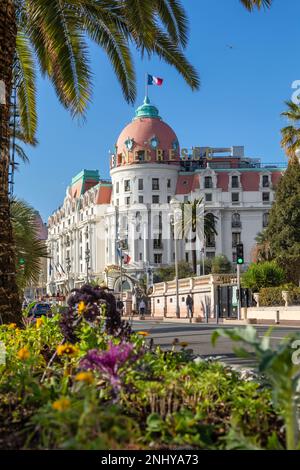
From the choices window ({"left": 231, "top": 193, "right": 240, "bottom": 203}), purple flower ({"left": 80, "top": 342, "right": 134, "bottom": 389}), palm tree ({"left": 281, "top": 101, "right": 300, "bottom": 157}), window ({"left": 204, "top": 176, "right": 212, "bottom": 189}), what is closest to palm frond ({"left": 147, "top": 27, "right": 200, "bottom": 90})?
purple flower ({"left": 80, "top": 342, "right": 134, "bottom": 389})

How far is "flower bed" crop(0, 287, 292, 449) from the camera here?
3.17m

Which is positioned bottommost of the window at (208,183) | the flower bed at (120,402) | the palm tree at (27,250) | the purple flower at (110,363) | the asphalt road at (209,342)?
the asphalt road at (209,342)

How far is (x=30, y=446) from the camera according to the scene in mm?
3387

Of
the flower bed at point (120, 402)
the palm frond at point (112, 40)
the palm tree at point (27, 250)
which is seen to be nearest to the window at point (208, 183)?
the palm tree at point (27, 250)

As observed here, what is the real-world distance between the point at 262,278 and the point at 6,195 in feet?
119

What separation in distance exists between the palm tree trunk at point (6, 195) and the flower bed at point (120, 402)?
10.7ft

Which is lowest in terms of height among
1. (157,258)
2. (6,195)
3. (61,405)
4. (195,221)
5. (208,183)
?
(61,405)

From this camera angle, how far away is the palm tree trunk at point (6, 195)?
29.6 ft

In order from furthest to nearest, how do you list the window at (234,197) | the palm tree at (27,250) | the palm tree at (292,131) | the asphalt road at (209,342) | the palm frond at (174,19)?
the window at (234,197) → the palm tree at (292,131) → the palm tree at (27,250) → the palm frond at (174,19) → the asphalt road at (209,342)

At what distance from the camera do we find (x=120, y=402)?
416 cm

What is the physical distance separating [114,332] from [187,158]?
109991mm

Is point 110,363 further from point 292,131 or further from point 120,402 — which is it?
point 292,131

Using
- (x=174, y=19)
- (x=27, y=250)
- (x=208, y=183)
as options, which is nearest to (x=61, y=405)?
(x=174, y=19)

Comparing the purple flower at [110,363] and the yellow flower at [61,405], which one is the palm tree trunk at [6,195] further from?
the yellow flower at [61,405]
